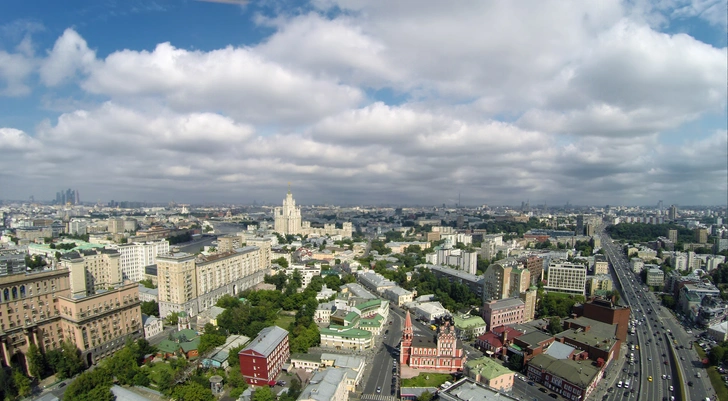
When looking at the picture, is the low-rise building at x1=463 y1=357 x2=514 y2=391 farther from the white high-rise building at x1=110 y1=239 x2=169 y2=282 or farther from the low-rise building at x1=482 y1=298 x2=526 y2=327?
the white high-rise building at x1=110 y1=239 x2=169 y2=282

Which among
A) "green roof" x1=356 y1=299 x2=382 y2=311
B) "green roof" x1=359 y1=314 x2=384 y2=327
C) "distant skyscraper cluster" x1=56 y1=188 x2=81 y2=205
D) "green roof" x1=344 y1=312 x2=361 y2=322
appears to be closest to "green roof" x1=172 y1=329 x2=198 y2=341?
"green roof" x1=344 y1=312 x2=361 y2=322

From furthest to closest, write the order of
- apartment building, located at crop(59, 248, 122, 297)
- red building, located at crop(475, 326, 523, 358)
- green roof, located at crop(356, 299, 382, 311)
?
1. apartment building, located at crop(59, 248, 122, 297)
2. green roof, located at crop(356, 299, 382, 311)
3. red building, located at crop(475, 326, 523, 358)

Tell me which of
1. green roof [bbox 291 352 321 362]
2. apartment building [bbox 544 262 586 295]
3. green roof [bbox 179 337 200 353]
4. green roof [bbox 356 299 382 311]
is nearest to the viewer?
green roof [bbox 291 352 321 362]

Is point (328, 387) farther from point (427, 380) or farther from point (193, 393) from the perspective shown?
point (427, 380)

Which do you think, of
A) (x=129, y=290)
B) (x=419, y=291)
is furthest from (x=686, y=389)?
(x=129, y=290)

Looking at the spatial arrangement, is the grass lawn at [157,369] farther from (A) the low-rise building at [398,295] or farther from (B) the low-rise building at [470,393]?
(A) the low-rise building at [398,295]

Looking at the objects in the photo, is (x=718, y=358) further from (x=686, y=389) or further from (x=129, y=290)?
(x=129, y=290)
